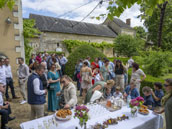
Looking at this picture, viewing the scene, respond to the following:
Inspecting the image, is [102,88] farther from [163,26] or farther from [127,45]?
[127,45]

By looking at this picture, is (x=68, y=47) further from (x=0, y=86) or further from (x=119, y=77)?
(x=0, y=86)

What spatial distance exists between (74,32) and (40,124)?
73.5ft

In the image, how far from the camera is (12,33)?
266 inches

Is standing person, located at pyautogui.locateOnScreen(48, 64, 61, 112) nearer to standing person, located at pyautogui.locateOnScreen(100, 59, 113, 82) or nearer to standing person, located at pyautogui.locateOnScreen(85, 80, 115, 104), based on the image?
standing person, located at pyautogui.locateOnScreen(85, 80, 115, 104)

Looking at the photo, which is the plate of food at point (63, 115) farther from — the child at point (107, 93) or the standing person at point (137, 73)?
the standing person at point (137, 73)

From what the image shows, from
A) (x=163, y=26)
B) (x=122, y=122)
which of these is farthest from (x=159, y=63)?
(x=163, y=26)

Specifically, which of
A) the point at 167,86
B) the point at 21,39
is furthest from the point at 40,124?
the point at 21,39

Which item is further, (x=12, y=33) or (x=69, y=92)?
(x=12, y=33)

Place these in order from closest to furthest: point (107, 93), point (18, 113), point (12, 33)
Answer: point (107, 93) → point (18, 113) → point (12, 33)

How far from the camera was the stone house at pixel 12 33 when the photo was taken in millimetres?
6524

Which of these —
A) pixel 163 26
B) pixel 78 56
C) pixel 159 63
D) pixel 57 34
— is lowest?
pixel 159 63

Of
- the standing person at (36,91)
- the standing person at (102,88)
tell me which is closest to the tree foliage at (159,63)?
the standing person at (102,88)

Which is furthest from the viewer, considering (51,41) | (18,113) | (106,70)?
(51,41)

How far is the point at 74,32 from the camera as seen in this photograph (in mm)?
23672
